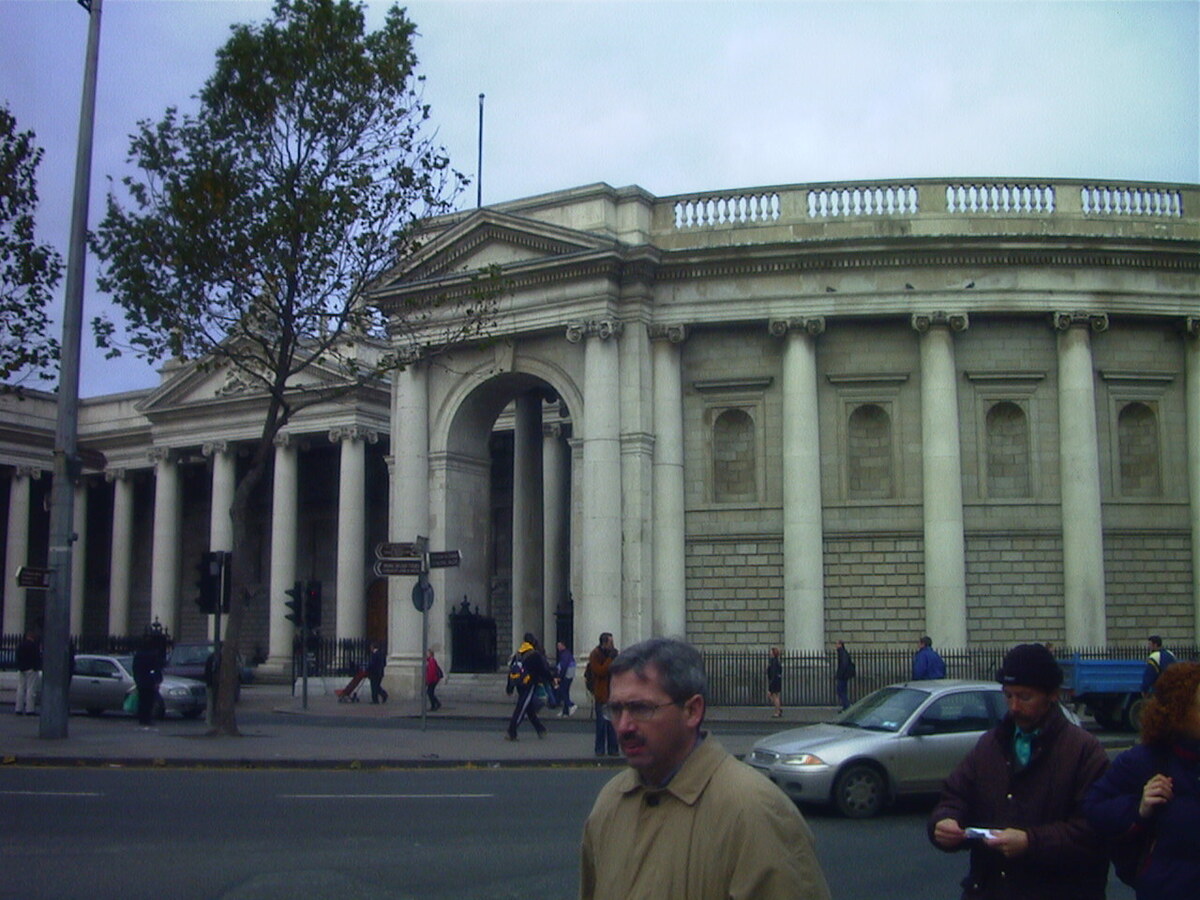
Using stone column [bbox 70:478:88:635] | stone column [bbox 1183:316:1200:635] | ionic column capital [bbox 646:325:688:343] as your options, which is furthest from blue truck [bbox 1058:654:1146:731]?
stone column [bbox 70:478:88:635]

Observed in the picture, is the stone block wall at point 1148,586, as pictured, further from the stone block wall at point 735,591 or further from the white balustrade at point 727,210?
the white balustrade at point 727,210

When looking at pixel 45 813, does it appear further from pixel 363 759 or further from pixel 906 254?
pixel 906 254

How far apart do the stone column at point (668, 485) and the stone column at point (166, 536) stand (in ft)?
82.0

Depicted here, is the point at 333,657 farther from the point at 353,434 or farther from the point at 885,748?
the point at 885,748

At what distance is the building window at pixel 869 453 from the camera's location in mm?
30609

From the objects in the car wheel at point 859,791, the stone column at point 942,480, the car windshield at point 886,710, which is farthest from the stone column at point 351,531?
the car wheel at point 859,791

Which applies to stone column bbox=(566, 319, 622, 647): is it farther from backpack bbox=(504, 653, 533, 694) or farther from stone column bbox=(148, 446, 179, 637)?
stone column bbox=(148, 446, 179, 637)

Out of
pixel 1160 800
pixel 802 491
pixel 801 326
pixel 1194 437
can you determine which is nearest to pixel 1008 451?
pixel 1194 437

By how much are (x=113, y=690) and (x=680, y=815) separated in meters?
27.3

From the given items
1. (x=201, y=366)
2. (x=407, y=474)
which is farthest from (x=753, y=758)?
(x=407, y=474)

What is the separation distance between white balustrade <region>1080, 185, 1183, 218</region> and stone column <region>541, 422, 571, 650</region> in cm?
1612

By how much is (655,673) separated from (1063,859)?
2.07 m

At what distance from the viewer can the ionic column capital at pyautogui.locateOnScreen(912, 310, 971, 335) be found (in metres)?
29.9

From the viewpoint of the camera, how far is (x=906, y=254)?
29.8 meters
